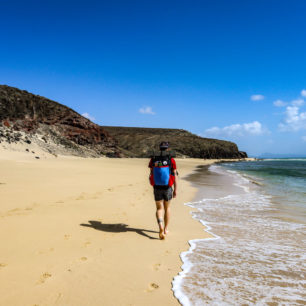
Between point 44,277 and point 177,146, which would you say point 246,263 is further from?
point 177,146

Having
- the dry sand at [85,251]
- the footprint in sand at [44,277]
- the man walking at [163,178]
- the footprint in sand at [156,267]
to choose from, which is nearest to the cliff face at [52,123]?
the dry sand at [85,251]

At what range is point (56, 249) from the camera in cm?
375

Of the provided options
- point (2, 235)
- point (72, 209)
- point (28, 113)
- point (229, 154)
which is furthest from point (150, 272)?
point (229, 154)

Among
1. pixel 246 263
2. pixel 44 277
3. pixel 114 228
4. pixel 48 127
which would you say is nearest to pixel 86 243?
pixel 114 228

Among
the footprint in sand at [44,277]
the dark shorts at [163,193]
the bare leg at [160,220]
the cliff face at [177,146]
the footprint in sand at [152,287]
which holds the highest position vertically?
the cliff face at [177,146]

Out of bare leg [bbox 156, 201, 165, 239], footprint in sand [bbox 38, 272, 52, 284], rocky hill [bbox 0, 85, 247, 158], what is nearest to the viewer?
footprint in sand [bbox 38, 272, 52, 284]

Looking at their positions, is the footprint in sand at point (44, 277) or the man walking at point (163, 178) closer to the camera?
the footprint in sand at point (44, 277)

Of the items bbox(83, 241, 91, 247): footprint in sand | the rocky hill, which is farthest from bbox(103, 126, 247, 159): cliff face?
bbox(83, 241, 91, 247): footprint in sand

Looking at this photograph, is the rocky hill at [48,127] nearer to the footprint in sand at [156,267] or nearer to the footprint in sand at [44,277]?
the footprint in sand at [44,277]

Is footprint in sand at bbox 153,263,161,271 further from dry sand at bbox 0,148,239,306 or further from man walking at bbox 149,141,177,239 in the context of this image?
man walking at bbox 149,141,177,239

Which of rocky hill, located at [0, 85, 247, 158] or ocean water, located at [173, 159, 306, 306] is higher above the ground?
rocky hill, located at [0, 85, 247, 158]

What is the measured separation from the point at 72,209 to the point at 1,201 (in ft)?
6.58

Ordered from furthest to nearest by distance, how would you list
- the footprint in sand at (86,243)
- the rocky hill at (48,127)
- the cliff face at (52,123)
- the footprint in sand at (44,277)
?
the cliff face at (52,123)
the rocky hill at (48,127)
the footprint in sand at (86,243)
the footprint in sand at (44,277)

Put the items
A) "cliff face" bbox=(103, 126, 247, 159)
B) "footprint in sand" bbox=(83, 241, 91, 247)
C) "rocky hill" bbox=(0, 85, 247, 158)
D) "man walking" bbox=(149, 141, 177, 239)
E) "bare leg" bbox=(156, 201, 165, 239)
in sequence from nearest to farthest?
"footprint in sand" bbox=(83, 241, 91, 247), "bare leg" bbox=(156, 201, 165, 239), "man walking" bbox=(149, 141, 177, 239), "rocky hill" bbox=(0, 85, 247, 158), "cliff face" bbox=(103, 126, 247, 159)
